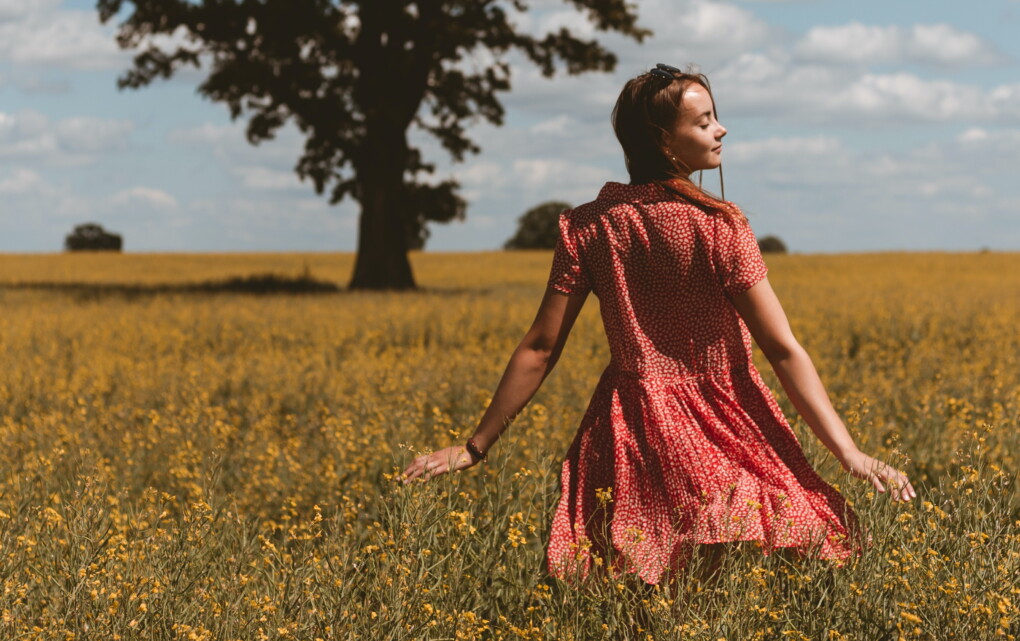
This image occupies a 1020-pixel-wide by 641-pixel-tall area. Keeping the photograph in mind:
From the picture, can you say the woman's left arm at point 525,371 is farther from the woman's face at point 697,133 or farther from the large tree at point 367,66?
the large tree at point 367,66

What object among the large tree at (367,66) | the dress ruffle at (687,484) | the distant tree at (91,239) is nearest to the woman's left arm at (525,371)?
the dress ruffle at (687,484)

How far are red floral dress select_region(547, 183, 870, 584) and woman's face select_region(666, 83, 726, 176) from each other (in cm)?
14

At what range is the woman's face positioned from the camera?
3023 millimetres

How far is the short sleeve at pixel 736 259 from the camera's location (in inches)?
115

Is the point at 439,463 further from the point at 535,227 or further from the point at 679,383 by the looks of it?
the point at 535,227

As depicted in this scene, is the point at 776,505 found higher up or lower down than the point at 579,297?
lower down

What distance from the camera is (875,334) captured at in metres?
12.1

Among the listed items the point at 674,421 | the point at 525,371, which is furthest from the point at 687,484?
the point at 525,371

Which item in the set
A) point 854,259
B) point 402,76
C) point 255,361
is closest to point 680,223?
point 255,361

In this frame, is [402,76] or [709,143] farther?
[402,76]

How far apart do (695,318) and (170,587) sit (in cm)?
179

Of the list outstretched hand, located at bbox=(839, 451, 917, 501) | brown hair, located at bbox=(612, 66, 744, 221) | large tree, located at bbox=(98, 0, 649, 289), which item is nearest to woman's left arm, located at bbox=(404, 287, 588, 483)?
brown hair, located at bbox=(612, 66, 744, 221)

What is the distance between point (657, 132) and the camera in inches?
120

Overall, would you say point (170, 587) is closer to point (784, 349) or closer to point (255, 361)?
point (784, 349)
